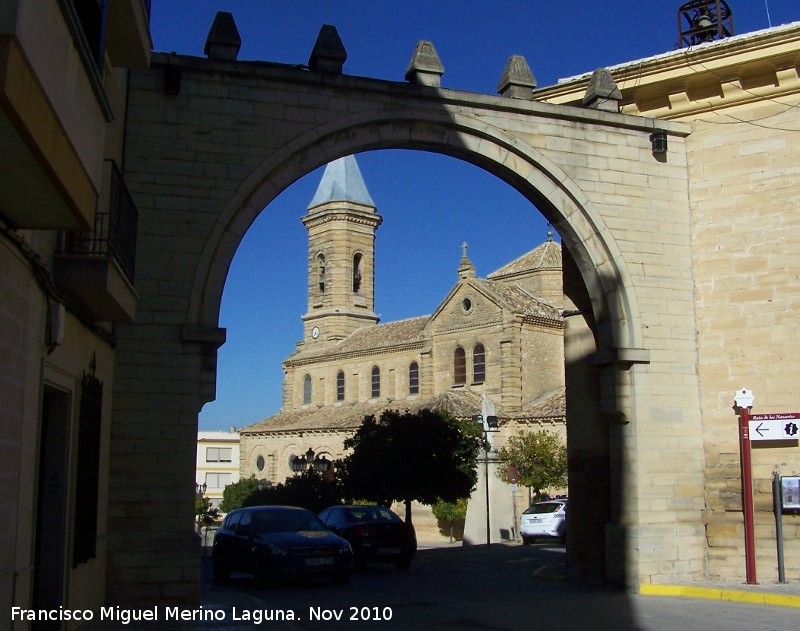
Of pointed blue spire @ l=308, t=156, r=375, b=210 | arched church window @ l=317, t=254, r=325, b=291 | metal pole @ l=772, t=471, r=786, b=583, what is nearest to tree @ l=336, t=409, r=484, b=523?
metal pole @ l=772, t=471, r=786, b=583

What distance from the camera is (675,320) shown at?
42.0 ft

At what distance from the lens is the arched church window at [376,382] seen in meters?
54.2

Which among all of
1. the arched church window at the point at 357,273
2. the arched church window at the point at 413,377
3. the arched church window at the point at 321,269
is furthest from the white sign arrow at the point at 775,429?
the arched church window at the point at 321,269

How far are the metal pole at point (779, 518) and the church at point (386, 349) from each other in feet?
59.2

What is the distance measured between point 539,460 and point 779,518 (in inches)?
1035

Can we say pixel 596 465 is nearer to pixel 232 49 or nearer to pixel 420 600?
pixel 420 600

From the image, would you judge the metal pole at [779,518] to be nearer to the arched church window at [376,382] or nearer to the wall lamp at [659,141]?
the wall lamp at [659,141]

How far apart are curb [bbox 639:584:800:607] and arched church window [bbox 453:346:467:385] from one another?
35.7 m

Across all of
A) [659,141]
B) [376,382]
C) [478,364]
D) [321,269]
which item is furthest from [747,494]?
[321,269]

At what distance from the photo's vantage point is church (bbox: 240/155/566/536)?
4475 cm

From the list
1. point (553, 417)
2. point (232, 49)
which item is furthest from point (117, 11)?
point (553, 417)

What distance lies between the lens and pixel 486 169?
1291cm

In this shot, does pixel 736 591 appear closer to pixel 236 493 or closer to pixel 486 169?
pixel 486 169

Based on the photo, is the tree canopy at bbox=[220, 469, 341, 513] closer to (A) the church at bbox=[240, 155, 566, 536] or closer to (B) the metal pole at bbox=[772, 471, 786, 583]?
(A) the church at bbox=[240, 155, 566, 536]
